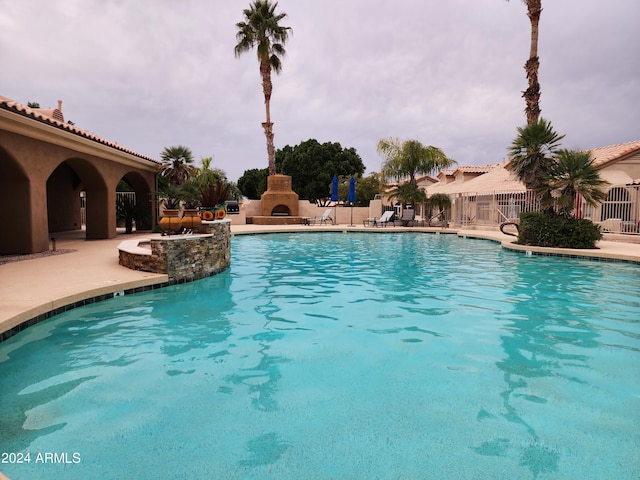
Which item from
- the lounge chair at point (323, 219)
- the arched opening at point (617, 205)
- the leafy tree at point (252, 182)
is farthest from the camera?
the leafy tree at point (252, 182)

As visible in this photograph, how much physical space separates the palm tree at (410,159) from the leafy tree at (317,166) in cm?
2135

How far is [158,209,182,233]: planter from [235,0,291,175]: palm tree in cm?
2254

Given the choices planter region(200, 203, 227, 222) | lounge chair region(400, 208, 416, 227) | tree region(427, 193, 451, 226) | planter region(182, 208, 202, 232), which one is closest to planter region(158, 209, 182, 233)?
planter region(182, 208, 202, 232)

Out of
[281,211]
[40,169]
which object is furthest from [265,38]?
[40,169]

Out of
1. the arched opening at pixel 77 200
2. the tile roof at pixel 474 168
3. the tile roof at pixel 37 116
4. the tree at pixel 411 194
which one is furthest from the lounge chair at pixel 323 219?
the tile roof at pixel 37 116

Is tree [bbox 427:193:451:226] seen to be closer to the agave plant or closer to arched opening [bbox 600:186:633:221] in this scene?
arched opening [bbox 600:186:633:221]

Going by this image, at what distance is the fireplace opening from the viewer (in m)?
31.9

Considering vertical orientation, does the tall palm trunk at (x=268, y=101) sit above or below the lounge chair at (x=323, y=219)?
above

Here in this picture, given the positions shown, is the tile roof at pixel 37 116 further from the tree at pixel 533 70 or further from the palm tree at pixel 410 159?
the palm tree at pixel 410 159

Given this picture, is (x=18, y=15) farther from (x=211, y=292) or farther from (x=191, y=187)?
(x=211, y=292)

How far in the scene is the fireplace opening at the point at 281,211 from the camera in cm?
3186

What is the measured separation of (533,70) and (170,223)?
1633cm

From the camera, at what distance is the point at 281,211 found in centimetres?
3231

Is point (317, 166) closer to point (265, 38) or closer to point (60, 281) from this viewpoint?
point (265, 38)
